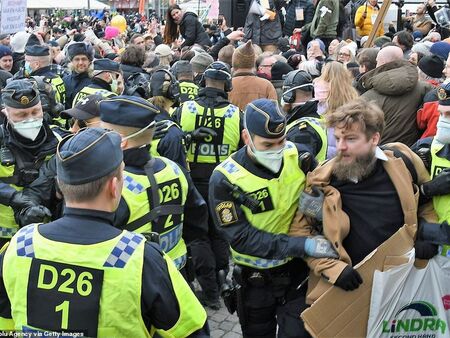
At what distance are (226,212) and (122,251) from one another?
4.71ft

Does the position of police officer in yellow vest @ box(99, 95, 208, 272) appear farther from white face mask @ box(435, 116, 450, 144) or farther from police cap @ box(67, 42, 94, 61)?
police cap @ box(67, 42, 94, 61)

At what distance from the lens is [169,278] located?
88.7 inches

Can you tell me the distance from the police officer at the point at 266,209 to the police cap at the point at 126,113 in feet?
2.05

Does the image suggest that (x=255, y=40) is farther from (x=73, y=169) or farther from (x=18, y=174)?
(x=73, y=169)

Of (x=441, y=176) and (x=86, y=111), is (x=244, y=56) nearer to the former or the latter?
(x=86, y=111)

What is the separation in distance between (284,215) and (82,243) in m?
1.67

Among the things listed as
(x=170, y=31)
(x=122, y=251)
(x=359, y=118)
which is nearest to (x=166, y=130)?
(x=359, y=118)

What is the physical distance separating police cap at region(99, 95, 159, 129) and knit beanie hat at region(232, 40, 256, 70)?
144 inches

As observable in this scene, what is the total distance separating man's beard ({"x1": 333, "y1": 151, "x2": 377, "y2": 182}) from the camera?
332 centimetres

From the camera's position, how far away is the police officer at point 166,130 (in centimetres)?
486

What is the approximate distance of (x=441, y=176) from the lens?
3.38 m

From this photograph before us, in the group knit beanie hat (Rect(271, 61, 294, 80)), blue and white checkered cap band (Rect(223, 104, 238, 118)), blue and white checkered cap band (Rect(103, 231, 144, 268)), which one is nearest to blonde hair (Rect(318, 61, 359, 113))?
blue and white checkered cap band (Rect(223, 104, 238, 118))

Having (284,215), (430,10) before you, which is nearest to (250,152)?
(284,215)

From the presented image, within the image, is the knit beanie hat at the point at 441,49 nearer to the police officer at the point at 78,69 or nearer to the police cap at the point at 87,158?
the police officer at the point at 78,69
